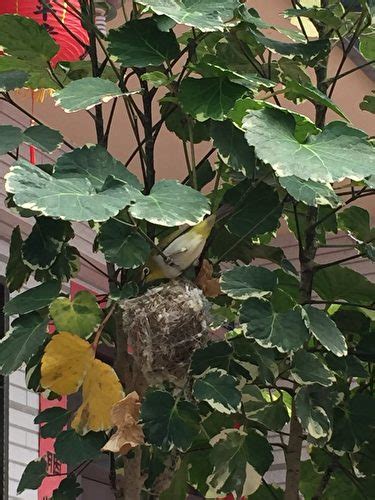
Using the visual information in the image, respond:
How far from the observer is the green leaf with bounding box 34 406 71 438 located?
150 centimetres

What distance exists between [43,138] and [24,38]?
21cm

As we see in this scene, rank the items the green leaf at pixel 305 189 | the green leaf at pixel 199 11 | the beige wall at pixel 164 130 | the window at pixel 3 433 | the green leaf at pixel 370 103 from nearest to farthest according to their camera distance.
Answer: the green leaf at pixel 305 189 < the green leaf at pixel 199 11 < the green leaf at pixel 370 103 < the window at pixel 3 433 < the beige wall at pixel 164 130

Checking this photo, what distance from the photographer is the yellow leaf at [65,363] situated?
53.6 inches

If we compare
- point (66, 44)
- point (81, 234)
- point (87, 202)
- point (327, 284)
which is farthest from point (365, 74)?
point (87, 202)

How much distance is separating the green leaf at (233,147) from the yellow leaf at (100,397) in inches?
14.4

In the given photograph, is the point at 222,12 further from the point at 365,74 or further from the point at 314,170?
the point at 365,74

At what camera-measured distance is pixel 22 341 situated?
1.41 m

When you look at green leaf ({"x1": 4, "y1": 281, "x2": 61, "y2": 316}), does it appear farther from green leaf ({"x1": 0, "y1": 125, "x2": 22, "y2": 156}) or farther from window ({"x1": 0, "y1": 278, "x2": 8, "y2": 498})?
window ({"x1": 0, "y1": 278, "x2": 8, "y2": 498})

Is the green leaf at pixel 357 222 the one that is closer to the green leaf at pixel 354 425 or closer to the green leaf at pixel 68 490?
the green leaf at pixel 354 425

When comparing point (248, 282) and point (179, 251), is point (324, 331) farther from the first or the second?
point (179, 251)

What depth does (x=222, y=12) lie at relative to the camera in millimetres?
1399

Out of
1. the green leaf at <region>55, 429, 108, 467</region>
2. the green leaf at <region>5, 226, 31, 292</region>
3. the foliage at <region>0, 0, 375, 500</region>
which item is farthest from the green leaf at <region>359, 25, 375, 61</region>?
the green leaf at <region>55, 429, 108, 467</region>

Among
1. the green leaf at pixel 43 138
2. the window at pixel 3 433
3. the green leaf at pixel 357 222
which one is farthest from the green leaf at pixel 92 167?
the window at pixel 3 433

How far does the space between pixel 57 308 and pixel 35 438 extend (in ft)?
10.7
